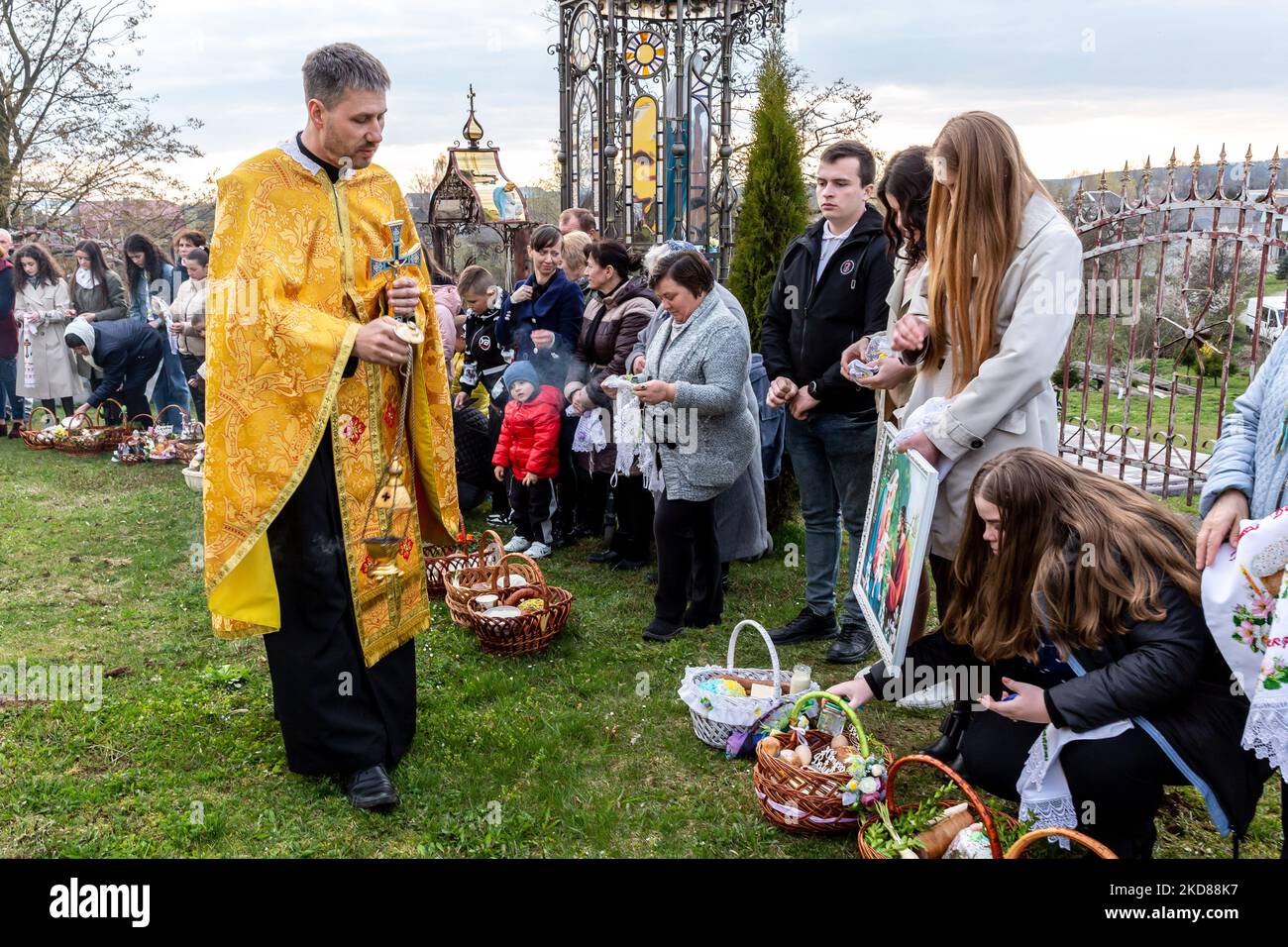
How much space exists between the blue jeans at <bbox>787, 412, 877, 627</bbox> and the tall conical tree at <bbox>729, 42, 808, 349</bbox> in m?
1.72

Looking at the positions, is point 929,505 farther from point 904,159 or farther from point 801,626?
point 801,626

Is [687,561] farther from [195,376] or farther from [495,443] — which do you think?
[195,376]

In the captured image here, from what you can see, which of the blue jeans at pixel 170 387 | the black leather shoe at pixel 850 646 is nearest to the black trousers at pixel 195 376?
the blue jeans at pixel 170 387

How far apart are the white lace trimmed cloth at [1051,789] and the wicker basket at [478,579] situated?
270 centimetres

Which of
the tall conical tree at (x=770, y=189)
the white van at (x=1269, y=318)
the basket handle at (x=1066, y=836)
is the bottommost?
the basket handle at (x=1066, y=836)

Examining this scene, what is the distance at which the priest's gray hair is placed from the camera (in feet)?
9.96

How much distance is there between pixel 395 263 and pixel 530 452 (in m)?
3.15

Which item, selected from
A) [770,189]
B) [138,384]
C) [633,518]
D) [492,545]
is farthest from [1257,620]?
[138,384]

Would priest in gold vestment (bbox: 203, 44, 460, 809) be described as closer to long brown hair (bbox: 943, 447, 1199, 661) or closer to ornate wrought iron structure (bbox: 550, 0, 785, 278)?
long brown hair (bbox: 943, 447, 1199, 661)

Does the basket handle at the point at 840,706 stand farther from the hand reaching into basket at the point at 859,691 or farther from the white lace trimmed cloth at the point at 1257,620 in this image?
the white lace trimmed cloth at the point at 1257,620

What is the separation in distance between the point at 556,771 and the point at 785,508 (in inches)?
130

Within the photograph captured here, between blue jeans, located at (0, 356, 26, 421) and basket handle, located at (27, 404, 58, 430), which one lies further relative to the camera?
blue jeans, located at (0, 356, 26, 421)

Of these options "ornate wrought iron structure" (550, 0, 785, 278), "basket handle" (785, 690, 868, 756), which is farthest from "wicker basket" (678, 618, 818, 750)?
"ornate wrought iron structure" (550, 0, 785, 278)

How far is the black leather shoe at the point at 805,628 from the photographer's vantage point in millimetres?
4836
